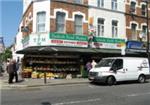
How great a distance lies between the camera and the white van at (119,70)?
24.1 m

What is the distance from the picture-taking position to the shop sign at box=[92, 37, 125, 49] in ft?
111

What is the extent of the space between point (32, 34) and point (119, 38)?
32.8 ft

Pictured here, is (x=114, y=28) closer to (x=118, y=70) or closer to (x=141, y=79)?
(x=141, y=79)

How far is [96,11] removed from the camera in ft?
113

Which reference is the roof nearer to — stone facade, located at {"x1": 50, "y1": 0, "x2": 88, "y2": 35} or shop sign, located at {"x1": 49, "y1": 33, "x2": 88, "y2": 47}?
shop sign, located at {"x1": 49, "y1": 33, "x2": 88, "y2": 47}

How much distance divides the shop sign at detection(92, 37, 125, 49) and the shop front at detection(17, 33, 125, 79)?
1.10m

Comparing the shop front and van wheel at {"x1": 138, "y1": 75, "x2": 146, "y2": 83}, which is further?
the shop front

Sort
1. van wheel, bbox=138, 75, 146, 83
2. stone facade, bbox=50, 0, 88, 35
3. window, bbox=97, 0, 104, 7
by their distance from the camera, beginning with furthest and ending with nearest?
1. window, bbox=97, 0, 104, 7
2. stone facade, bbox=50, 0, 88, 35
3. van wheel, bbox=138, 75, 146, 83

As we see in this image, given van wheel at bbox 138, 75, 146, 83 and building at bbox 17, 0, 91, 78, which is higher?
building at bbox 17, 0, 91, 78

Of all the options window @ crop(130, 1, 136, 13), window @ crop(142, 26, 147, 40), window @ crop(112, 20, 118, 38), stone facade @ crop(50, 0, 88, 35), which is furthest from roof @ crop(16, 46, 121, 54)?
window @ crop(142, 26, 147, 40)

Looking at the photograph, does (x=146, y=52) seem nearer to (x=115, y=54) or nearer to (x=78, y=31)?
→ (x=115, y=54)

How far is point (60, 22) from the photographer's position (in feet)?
105

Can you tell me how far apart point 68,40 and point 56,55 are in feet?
6.44

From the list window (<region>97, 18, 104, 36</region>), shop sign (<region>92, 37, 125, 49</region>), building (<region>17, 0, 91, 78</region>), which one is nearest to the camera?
building (<region>17, 0, 91, 78</region>)
